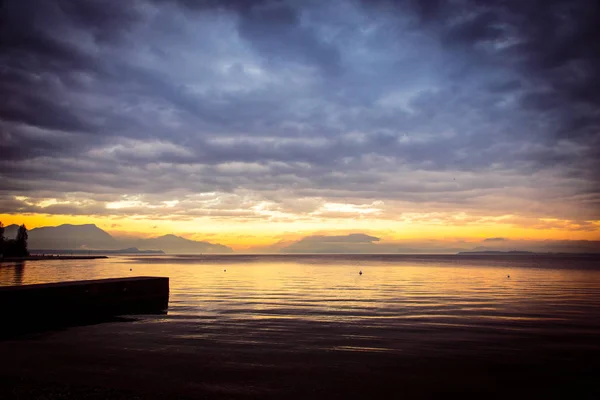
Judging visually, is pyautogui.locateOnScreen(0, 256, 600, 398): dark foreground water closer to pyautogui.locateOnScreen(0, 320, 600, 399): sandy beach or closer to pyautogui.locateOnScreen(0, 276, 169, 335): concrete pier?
pyautogui.locateOnScreen(0, 320, 600, 399): sandy beach

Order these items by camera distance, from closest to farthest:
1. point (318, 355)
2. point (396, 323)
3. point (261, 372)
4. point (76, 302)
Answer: point (261, 372), point (318, 355), point (396, 323), point (76, 302)

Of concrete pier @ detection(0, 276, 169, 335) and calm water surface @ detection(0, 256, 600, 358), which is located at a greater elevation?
concrete pier @ detection(0, 276, 169, 335)

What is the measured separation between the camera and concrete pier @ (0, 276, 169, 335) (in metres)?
20.1

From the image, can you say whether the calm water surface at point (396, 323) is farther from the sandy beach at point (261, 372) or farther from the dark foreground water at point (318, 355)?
the sandy beach at point (261, 372)

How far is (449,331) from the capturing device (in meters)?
20.0

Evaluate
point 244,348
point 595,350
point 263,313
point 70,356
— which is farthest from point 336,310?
point 70,356

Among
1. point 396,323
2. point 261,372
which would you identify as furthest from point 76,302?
point 396,323

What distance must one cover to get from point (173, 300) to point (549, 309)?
28.7m

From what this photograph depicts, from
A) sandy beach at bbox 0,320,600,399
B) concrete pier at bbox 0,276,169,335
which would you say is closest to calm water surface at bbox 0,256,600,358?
sandy beach at bbox 0,320,600,399

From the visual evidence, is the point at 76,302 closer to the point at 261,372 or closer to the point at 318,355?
the point at 261,372

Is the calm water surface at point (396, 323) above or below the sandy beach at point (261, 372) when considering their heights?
below

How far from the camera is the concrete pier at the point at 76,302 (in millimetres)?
20125

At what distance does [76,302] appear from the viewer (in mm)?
23484

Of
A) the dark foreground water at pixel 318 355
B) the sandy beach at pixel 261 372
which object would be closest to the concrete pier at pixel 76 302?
the dark foreground water at pixel 318 355
